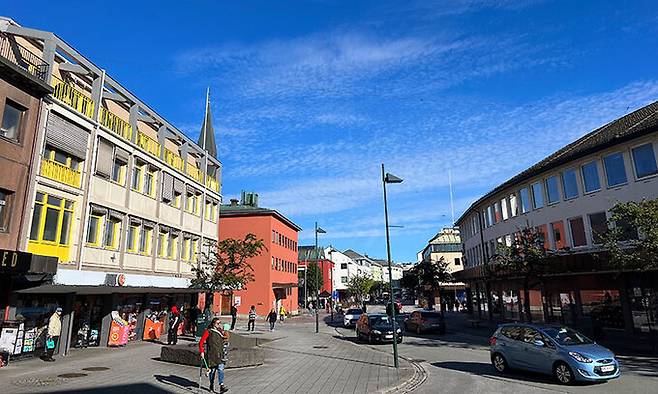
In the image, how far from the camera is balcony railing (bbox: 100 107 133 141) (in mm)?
21828

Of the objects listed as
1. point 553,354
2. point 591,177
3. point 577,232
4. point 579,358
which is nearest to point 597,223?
point 577,232

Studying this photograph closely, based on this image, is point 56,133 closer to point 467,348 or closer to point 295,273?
point 467,348

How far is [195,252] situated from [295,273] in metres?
35.3

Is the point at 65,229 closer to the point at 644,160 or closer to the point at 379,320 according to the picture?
the point at 379,320

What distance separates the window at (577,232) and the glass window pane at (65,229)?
28.0m

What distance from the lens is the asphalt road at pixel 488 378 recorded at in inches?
460

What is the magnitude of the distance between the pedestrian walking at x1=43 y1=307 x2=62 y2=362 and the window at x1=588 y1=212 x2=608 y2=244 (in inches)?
1059

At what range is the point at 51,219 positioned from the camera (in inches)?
712

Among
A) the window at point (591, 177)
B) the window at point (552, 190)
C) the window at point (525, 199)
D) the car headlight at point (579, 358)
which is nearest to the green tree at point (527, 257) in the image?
the window at point (591, 177)

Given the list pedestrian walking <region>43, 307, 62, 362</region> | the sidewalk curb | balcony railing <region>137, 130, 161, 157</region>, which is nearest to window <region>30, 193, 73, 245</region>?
pedestrian walking <region>43, 307, 62, 362</region>

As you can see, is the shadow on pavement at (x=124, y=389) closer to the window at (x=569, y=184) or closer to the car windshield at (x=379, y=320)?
the car windshield at (x=379, y=320)

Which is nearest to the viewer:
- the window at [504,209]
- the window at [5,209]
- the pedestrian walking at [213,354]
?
the pedestrian walking at [213,354]

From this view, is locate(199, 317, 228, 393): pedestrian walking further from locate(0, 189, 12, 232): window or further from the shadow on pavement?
locate(0, 189, 12, 232): window

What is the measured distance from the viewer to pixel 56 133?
60.3 ft
